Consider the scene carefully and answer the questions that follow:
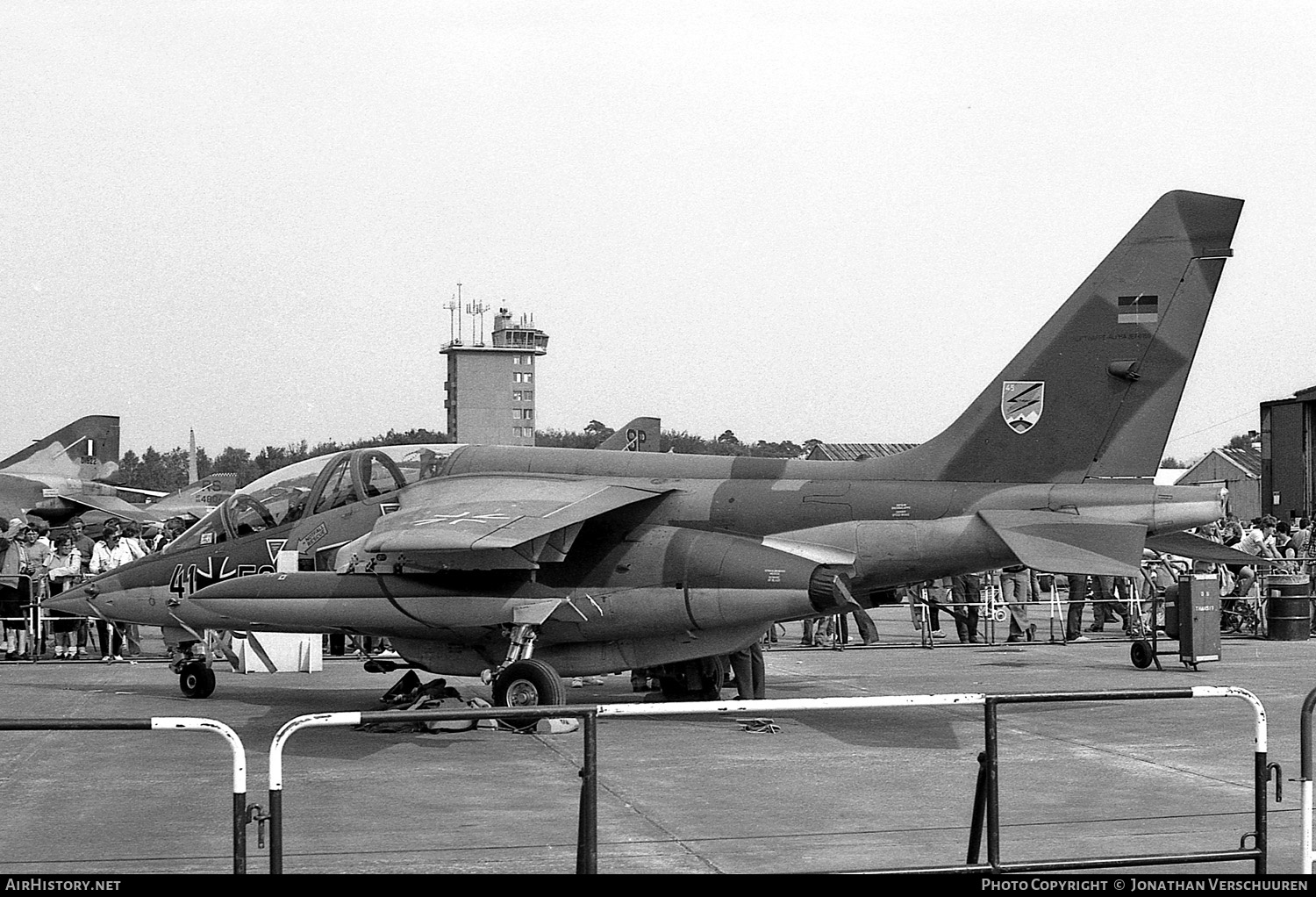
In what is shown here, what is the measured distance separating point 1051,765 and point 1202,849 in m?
2.97

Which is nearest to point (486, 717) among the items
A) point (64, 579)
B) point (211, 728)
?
point (211, 728)

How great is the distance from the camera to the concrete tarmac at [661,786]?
7398mm

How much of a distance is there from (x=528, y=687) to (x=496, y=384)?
56.3 meters

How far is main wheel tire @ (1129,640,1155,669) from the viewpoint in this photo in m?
16.8

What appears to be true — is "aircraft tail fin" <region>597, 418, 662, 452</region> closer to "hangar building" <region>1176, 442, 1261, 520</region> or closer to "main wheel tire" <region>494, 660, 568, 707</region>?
"main wheel tire" <region>494, 660, 568, 707</region>

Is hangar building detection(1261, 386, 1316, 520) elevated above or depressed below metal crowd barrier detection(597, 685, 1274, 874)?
above

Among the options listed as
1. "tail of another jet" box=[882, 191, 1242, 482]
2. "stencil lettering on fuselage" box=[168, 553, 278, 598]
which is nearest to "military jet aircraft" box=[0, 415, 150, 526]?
"stencil lettering on fuselage" box=[168, 553, 278, 598]

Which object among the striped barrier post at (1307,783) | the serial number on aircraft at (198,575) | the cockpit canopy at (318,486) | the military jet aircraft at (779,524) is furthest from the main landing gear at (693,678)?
the striped barrier post at (1307,783)

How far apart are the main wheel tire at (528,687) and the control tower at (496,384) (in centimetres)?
4201

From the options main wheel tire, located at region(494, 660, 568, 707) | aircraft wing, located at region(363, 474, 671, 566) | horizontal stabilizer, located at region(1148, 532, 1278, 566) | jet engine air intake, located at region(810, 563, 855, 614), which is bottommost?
main wheel tire, located at region(494, 660, 568, 707)

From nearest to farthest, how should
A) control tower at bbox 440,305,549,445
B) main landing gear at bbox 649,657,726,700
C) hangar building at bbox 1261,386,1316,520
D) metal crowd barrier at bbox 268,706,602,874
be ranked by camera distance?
metal crowd barrier at bbox 268,706,602,874 < main landing gear at bbox 649,657,726,700 < hangar building at bbox 1261,386,1316,520 < control tower at bbox 440,305,549,445

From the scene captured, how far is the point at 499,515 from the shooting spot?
12.0 metres

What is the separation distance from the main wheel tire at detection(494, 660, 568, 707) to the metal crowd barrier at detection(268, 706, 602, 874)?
582cm

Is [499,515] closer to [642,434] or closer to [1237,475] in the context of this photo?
[642,434]
